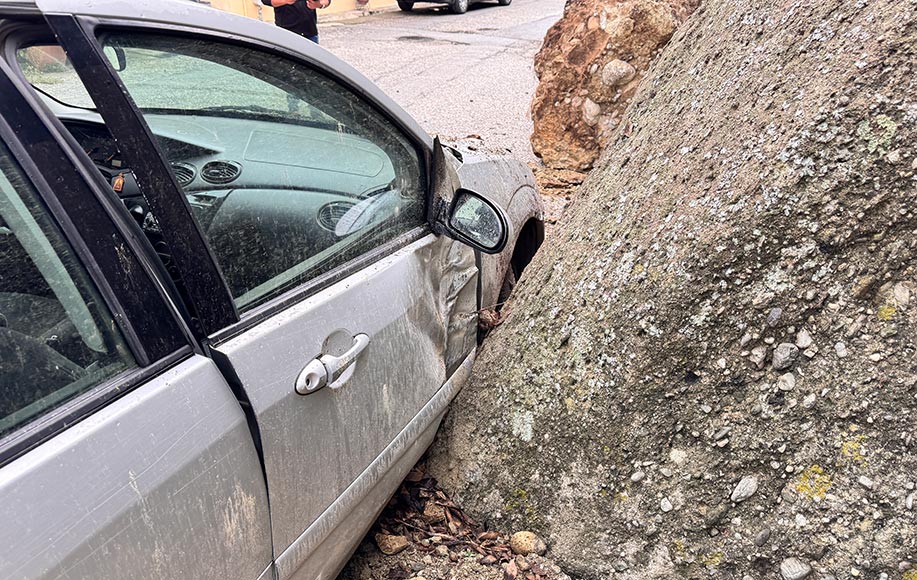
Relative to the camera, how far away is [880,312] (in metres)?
1.72

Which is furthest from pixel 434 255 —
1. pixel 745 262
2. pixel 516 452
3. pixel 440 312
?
pixel 745 262

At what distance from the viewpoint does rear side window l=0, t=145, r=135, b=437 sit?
1.18 metres

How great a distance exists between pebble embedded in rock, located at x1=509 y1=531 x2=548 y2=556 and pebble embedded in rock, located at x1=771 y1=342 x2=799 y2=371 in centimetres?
91

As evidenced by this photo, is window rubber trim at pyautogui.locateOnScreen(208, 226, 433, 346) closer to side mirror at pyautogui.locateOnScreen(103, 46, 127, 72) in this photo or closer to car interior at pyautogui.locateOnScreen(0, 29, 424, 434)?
car interior at pyautogui.locateOnScreen(0, 29, 424, 434)

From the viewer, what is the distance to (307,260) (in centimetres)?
179

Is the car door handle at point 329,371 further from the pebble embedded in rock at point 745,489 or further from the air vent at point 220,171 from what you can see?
the pebble embedded in rock at point 745,489

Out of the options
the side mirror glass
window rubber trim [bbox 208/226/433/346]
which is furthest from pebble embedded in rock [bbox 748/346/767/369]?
window rubber trim [bbox 208/226/433/346]

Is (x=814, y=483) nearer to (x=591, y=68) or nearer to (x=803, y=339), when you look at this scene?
(x=803, y=339)

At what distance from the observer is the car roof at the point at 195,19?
1314 mm

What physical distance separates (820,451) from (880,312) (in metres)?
0.38

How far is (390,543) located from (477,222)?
3.52ft

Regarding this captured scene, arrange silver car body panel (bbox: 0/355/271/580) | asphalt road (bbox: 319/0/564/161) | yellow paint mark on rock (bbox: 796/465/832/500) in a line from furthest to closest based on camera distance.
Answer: asphalt road (bbox: 319/0/564/161) → yellow paint mark on rock (bbox: 796/465/832/500) → silver car body panel (bbox: 0/355/271/580)

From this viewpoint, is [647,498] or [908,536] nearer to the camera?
[908,536]

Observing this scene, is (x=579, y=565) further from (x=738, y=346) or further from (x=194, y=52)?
(x=194, y=52)
